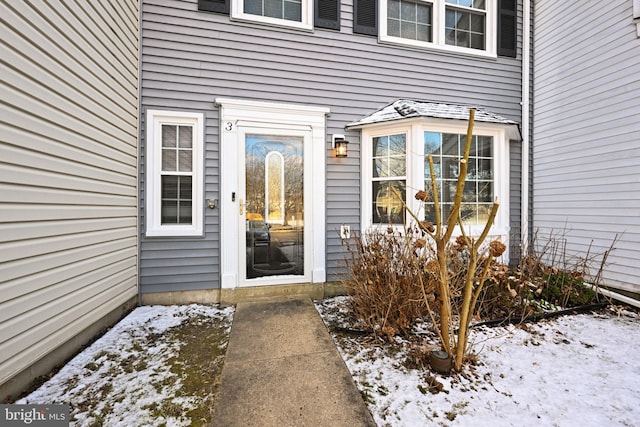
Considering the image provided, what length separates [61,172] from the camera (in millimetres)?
2127

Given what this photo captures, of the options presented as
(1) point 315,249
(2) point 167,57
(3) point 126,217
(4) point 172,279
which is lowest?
(4) point 172,279

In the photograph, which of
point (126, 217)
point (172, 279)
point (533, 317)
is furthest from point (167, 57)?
point (533, 317)

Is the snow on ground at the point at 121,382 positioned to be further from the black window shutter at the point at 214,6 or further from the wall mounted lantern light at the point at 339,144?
the black window shutter at the point at 214,6

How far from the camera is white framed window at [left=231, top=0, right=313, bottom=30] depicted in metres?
3.56

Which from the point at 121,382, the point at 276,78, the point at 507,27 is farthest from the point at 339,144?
the point at 507,27

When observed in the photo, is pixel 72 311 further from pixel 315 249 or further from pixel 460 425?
pixel 460 425

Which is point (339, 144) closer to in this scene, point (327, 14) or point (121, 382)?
point (327, 14)

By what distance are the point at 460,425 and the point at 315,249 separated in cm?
251

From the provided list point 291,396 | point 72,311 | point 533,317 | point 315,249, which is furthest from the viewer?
point 315,249

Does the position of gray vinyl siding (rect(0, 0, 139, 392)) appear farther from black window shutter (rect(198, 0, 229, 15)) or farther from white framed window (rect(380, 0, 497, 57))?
white framed window (rect(380, 0, 497, 57))

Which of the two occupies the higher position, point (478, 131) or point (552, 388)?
point (478, 131)

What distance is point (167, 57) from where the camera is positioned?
341 cm

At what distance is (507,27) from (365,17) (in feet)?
8.34

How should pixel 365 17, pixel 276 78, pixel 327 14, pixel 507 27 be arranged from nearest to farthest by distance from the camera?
pixel 276 78 → pixel 327 14 → pixel 365 17 → pixel 507 27
